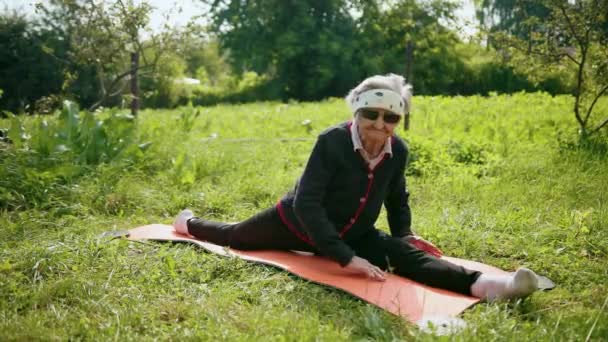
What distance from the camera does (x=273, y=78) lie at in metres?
24.8

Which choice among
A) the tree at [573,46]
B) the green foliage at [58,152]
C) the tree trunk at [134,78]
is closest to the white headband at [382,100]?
the green foliage at [58,152]

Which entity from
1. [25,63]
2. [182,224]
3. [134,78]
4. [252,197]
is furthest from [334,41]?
[182,224]

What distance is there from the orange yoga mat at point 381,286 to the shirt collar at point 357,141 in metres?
0.66

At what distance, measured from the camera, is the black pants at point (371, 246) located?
307 cm

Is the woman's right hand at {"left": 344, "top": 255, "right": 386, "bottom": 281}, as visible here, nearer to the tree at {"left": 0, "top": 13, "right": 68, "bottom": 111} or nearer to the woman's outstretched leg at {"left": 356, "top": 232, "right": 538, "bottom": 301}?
the woman's outstretched leg at {"left": 356, "top": 232, "right": 538, "bottom": 301}

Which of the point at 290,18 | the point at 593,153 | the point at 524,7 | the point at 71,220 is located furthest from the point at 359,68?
the point at 71,220

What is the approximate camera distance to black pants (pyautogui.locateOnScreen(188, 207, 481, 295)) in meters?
3.07

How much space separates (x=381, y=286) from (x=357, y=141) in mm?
754

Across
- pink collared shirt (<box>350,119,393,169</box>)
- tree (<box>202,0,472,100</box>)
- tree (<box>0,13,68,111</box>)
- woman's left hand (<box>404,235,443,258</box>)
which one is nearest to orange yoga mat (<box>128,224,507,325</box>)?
woman's left hand (<box>404,235,443,258</box>)

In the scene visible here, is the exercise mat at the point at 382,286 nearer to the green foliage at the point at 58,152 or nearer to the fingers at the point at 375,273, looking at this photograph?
the fingers at the point at 375,273

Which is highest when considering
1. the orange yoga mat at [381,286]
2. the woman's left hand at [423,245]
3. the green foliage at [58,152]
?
the green foliage at [58,152]

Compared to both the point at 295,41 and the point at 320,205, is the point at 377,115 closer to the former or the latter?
the point at 320,205

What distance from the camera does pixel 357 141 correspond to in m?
3.17

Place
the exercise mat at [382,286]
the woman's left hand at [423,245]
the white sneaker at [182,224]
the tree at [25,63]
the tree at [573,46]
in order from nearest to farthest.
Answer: the exercise mat at [382,286] → the woman's left hand at [423,245] → the white sneaker at [182,224] → the tree at [573,46] → the tree at [25,63]
